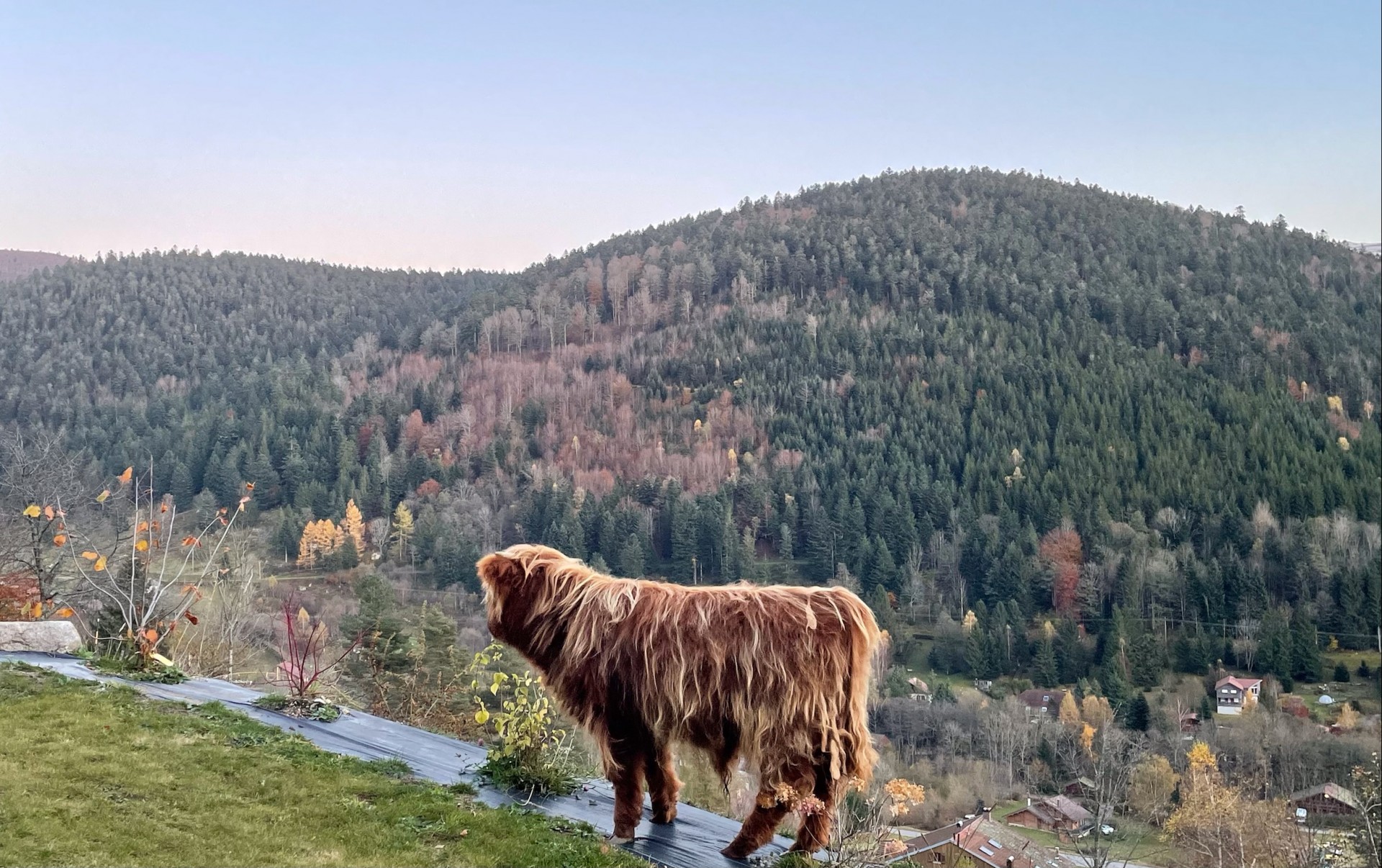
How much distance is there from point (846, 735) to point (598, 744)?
169cm

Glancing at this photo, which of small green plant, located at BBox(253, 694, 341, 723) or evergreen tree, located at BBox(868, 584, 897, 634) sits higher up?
small green plant, located at BBox(253, 694, 341, 723)

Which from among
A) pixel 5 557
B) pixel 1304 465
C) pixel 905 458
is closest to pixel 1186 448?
pixel 1304 465

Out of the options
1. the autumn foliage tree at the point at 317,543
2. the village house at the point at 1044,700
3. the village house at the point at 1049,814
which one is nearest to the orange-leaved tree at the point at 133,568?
the village house at the point at 1049,814

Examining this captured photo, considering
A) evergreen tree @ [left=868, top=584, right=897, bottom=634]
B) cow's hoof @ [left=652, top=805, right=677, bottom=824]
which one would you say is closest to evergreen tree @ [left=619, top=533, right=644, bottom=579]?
evergreen tree @ [left=868, top=584, right=897, bottom=634]

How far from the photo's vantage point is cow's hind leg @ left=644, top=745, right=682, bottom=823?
678cm

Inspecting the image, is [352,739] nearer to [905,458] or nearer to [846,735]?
[846,735]

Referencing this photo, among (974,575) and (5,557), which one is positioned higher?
(5,557)

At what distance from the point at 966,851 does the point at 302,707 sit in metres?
13.5

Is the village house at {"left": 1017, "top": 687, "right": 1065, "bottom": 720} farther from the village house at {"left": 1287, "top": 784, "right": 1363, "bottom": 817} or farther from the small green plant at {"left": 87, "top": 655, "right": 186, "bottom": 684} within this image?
the small green plant at {"left": 87, "top": 655, "right": 186, "bottom": 684}

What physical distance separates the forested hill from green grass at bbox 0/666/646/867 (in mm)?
39295

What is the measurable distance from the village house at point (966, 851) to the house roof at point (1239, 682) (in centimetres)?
5398

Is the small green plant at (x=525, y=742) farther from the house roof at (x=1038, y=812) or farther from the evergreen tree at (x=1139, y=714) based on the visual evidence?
the evergreen tree at (x=1139, y=714)

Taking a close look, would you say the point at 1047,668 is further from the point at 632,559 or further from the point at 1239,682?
the point at 632,559

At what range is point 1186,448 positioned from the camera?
105250 millimetres
